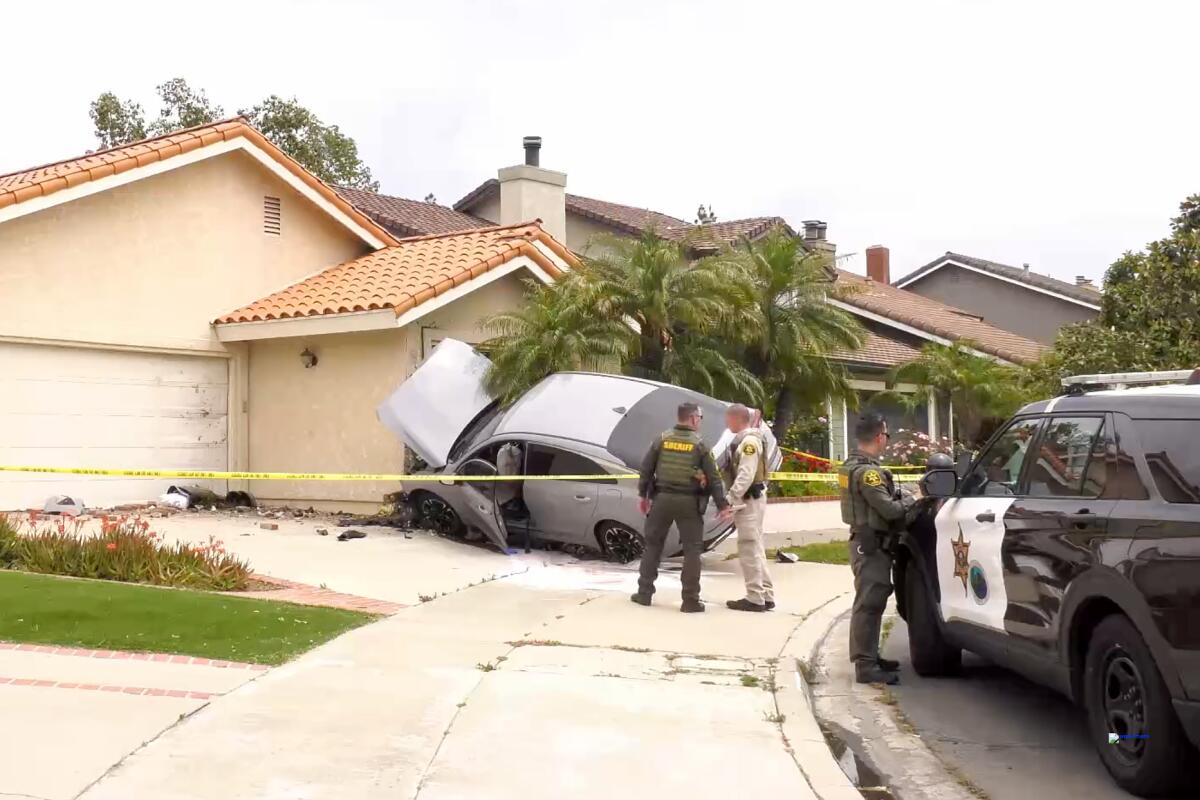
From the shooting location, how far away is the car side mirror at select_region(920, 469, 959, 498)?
24.2ft

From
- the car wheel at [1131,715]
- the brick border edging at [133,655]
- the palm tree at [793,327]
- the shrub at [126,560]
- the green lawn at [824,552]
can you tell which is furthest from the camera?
the palm tree at [793,327]

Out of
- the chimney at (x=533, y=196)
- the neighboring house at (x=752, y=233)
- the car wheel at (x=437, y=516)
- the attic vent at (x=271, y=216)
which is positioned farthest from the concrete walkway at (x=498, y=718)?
the chimney at (x=533, y=196)

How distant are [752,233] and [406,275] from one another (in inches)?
430

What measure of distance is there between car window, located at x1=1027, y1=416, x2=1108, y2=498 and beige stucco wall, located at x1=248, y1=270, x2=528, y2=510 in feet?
34.0

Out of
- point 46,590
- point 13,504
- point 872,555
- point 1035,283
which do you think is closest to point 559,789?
point 872,555

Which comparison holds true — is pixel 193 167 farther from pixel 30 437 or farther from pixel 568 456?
pixel 568 456

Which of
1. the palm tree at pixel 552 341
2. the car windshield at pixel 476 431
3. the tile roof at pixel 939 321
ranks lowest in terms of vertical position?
the car windshield at pixel 476 431

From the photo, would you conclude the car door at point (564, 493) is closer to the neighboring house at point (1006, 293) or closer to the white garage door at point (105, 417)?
the white garage door at point (105, 417)

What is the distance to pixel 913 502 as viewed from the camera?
26.6 ft

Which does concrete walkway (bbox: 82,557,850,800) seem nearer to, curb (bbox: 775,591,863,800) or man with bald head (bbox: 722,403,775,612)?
curb (bbox: 775,591,863,800)

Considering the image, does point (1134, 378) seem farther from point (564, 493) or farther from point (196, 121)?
point (196, 121)

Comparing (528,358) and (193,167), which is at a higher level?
(193,167)

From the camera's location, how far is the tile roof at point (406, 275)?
1563cm

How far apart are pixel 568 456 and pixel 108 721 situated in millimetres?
6960
